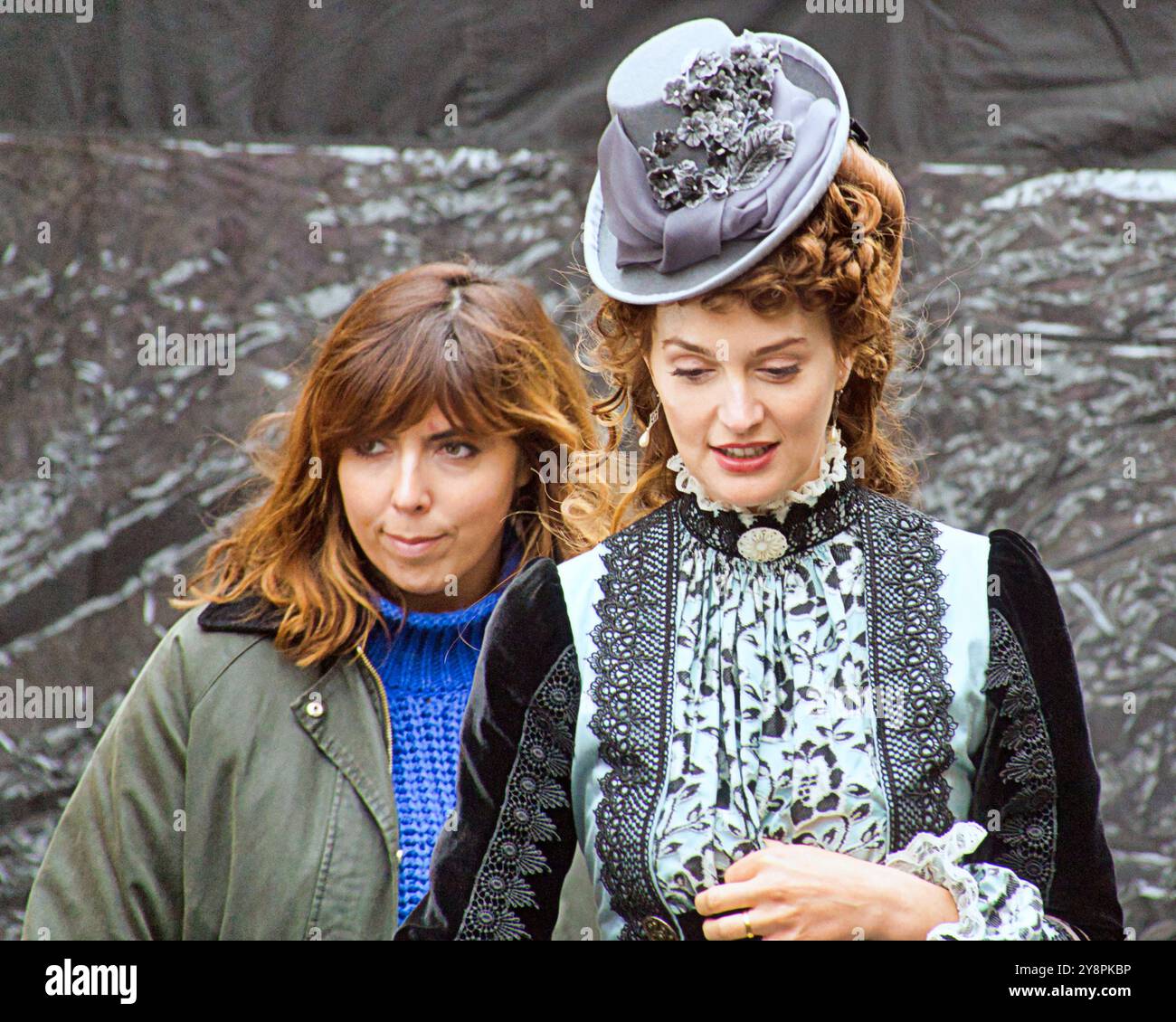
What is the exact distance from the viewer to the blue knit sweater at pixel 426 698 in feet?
7.68

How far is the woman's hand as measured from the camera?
1.61m

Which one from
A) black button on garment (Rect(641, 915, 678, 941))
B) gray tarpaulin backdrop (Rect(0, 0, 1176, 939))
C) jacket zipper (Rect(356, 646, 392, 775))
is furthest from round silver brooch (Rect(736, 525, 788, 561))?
gray tarpaulin backdrop (Rect(0, 0, 1176, 939))

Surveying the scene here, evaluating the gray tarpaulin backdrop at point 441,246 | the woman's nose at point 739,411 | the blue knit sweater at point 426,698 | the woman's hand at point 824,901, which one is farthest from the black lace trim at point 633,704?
the gray tarpaulin backdrop at point 441,246

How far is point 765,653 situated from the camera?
5.82ft

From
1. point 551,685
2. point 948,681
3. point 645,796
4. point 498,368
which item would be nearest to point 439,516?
point 498,368

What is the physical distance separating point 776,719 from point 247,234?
1.65 m

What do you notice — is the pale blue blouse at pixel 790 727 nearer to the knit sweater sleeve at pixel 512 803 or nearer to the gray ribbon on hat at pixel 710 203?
the knit sweater sleeve at pixel 512 803

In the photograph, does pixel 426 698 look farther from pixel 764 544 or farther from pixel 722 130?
pixel 722 130

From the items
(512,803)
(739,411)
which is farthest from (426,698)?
(739,411)

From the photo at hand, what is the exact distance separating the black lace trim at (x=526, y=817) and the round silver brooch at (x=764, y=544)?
262 mm

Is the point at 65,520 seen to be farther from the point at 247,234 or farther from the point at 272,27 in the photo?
the point at 272,27

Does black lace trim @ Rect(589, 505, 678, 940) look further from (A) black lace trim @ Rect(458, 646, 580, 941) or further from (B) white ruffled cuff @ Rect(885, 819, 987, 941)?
(B) white ruffled cuff @ Rect(885, 819, 987, 941)

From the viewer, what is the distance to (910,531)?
6.01 ft

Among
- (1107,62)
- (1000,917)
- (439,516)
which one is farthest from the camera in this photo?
(1107,62)
